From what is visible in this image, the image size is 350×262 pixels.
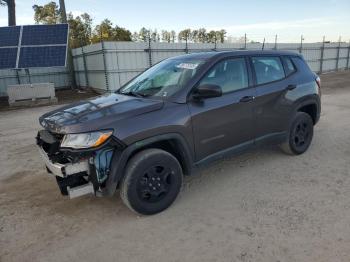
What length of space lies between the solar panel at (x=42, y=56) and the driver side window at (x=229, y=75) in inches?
443

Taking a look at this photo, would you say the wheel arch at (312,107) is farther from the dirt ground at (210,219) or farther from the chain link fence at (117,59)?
the chain link fence at (117,59)

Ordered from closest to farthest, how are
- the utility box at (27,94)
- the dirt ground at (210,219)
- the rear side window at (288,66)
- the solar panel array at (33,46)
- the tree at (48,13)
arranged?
1. the dirt ground at (210,219)
2. the rear side window at (288,66)
3. the utility box at (27,94)
4. the solar panel array at (33,46)
5. the tree at (48,13)

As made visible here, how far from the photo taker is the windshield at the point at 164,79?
12.4ft

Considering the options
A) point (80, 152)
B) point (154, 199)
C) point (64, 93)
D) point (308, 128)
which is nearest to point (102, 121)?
point (80, 152)

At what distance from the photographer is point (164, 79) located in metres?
4.03

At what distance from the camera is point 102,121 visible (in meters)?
3.11

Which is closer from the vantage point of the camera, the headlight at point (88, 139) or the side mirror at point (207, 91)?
the headlight at point (88, 139)

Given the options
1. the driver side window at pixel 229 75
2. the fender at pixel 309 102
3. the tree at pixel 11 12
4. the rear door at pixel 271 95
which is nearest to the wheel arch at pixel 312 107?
the fender at pixel 309 102

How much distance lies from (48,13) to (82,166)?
4075cm

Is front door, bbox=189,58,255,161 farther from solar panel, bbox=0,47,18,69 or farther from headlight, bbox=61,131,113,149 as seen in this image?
solar panel, bbox=0,47,18,69

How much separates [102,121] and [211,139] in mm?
1382

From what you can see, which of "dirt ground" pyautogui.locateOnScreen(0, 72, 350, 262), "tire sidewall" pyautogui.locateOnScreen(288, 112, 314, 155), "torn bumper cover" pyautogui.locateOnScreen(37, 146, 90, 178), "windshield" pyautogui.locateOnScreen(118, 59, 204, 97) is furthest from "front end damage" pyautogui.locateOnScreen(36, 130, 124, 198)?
"tire sidewall" pyautogui.locateOnScreen(288, 112, 314, 155)

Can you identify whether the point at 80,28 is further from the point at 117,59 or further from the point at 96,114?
the point at 96,114

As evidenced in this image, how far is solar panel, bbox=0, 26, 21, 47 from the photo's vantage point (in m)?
14.2
